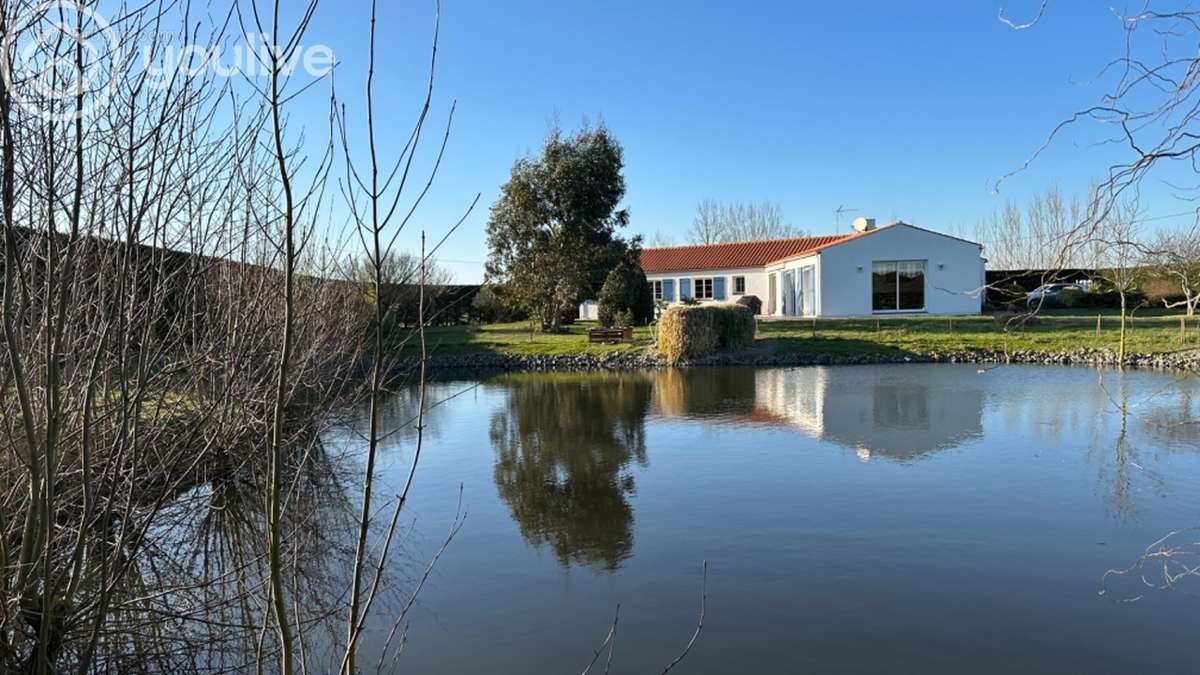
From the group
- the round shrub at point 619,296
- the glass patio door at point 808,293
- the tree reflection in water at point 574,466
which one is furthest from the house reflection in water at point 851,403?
the glass patio door at point 808,293

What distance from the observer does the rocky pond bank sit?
65.9 ft

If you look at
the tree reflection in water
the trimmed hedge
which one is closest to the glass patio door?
the trimmed hedge

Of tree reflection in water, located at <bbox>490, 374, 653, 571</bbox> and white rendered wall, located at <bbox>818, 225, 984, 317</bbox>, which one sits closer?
Result: tree reflection in water, located at <bbox>490, 374, 653, 571</bbox>

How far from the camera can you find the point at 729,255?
38.0 meters

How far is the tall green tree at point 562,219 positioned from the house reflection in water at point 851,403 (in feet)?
28.8

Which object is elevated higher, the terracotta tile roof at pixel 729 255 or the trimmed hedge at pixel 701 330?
the terracotta tile roof at pixel 729 255

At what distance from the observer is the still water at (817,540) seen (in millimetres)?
4414

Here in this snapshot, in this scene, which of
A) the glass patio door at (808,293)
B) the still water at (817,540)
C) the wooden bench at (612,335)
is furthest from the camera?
the glass patio door at (808,293)

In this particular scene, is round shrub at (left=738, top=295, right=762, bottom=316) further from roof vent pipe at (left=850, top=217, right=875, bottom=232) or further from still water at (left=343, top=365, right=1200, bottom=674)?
still water at (left=343, top=365, right=1200, bottom=674)

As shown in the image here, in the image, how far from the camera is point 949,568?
5.51m

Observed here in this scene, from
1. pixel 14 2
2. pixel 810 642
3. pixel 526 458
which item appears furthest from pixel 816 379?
pixel 14 2

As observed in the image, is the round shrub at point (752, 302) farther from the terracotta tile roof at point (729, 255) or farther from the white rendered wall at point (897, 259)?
the white rendered wall at point (897, 259)

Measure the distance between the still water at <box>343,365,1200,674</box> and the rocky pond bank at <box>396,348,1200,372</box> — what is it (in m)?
7.99

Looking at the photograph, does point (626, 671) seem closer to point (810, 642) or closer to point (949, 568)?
point (810, 642)
